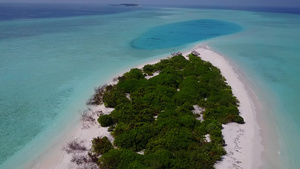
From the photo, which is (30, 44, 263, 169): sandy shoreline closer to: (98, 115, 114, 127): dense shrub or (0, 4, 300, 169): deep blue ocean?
(98, 115, 114, 127): dense shrub

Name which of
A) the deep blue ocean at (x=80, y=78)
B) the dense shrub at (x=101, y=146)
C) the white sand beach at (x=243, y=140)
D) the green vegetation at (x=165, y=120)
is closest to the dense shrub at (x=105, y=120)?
the green vegetation at (x=165, y=120)

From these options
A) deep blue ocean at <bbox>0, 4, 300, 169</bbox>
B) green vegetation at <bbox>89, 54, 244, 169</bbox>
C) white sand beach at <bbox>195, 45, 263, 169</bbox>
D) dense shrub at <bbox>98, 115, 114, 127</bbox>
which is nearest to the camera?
green vegetation at <bbox>89, 54, 244, 169</bbox>

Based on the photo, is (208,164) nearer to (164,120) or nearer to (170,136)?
(170,136)

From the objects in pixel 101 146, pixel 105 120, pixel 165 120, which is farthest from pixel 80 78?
pixel 101 146

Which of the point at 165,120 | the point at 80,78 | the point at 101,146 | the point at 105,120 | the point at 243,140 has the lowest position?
the point at 80,78

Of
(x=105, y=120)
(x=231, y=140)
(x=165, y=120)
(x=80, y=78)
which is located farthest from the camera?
(x=80, y=78)

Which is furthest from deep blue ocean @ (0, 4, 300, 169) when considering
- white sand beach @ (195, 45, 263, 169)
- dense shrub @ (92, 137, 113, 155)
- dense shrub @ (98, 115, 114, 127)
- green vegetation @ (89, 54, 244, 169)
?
dense shrub @ (92, 137, 113, 155)

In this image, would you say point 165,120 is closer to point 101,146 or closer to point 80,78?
point 101,146

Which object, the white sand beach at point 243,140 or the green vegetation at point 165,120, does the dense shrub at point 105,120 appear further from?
the white sand beach at point 243,140

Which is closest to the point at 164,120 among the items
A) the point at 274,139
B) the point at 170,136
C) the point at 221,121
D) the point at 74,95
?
the point at 170,136

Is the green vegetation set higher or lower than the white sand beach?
higher
